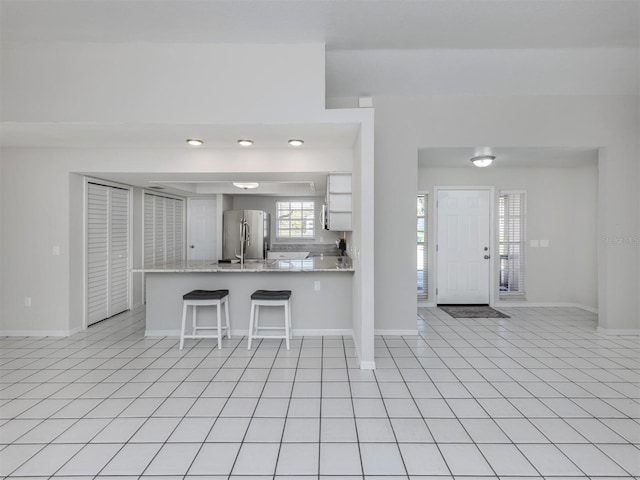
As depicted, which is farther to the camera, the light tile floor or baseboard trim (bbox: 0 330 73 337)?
baseboard trim (bbox: 0 330 73 337)

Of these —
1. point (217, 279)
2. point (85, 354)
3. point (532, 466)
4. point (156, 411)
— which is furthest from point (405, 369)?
point (85, 354)

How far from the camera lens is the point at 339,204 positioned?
445cm

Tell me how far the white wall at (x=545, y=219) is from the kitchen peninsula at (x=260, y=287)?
2.27m

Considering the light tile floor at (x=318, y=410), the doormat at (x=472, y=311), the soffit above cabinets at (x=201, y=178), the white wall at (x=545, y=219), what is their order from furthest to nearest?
the white wall at (x=545, y=219), the doormat at (x=472, y=311), the soffit above cabinets at (x=201, y=178), the light tile floor at (x=318, y=410)

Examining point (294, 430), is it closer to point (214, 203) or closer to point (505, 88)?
point (505, 88)

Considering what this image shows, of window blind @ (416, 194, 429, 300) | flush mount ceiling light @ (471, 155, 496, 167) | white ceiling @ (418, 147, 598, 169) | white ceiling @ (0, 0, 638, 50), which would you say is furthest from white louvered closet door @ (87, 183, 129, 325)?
flush mount ceiling light @ (471, 155, 496, 167)

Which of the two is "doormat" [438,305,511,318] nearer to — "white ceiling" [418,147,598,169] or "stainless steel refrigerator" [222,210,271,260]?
"white ceiling" [418,147,598,169]

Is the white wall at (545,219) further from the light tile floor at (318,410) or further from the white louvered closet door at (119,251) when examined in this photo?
the white louvered closet door at (119,251)

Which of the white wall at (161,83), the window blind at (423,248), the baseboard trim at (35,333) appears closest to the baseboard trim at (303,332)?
the baseboard trim at (35,333)

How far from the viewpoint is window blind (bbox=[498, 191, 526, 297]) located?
5840 millimetres

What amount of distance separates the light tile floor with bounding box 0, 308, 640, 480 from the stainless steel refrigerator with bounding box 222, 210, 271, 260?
288 centimetres

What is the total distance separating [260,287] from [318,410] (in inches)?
81.6

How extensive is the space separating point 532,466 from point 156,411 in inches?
92.7

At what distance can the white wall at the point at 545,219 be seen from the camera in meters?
5.70
